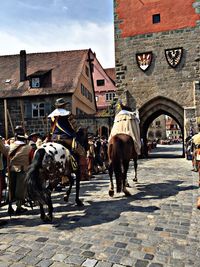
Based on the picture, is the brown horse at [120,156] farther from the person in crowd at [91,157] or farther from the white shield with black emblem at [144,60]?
the white shield with black emblem at [144,60]

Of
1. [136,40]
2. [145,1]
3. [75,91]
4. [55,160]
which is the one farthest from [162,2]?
[55,160]

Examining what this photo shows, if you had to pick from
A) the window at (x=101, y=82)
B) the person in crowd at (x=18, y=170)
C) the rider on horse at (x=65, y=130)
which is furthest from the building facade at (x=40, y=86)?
the person in crowd at (x=18, y=170)

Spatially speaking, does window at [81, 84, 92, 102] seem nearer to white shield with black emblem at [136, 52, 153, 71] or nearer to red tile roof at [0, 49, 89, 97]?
red tile roof at [0, 49, 89, 97]

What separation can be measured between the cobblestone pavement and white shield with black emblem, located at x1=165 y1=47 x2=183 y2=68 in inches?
477

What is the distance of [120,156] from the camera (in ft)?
21.4

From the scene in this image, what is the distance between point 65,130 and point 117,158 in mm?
1467

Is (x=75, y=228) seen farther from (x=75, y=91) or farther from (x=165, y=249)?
(x=75, y=91)

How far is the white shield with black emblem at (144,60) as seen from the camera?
56.5 feet

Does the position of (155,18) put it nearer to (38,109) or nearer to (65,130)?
(38,109)

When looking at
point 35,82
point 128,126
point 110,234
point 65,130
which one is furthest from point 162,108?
point 110,234

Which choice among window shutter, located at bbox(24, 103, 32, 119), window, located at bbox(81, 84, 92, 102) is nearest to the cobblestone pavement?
window shutter, located at bbox(24, 103, 32, 119)

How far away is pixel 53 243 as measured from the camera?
371cm

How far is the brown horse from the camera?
6367mm

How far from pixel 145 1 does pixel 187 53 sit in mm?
4530
